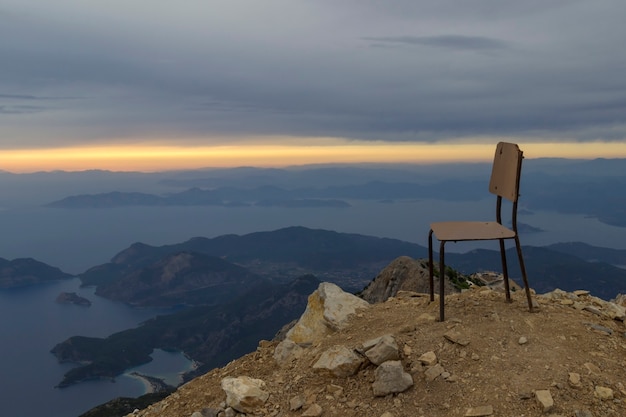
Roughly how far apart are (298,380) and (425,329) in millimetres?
1924

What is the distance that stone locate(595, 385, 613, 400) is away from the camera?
16.9 ft

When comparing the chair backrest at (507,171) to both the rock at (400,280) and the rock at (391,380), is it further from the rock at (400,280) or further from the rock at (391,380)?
the rock at (400,280)

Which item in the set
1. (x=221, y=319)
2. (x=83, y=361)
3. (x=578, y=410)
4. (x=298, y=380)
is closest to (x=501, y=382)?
(x=578, y=410)

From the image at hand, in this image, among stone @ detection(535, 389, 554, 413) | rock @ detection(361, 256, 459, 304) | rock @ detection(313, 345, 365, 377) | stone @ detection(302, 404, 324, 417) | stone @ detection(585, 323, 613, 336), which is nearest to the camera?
stone @ detection(535, 389, 554, 413)

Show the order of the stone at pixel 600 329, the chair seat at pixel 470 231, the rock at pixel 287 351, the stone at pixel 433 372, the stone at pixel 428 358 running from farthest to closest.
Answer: the rock at pixel 287 351
the stone at pixel 600 329
the chair seat at pixel 470 231
the stone at pixel 428 358
the stone at pixel 433 372

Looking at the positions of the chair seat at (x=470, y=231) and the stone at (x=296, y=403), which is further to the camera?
the chair seat at (x=470, y=231)

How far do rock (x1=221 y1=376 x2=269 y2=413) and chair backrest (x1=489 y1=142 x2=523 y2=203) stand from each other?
4367 millimetres

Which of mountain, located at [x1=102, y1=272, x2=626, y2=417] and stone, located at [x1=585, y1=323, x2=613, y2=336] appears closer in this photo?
mountain, located at [x1=102, y1=272, x2=626, y2=417]

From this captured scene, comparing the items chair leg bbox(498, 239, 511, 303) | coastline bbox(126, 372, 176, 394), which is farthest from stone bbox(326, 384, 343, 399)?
coastline bbox(126, 372, 176, 394)

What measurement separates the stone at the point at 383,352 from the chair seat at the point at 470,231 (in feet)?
5.01

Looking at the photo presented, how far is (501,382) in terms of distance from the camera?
5.43m

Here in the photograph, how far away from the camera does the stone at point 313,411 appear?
550cm

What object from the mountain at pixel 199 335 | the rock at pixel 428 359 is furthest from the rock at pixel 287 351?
the mountain at pixel 199 335

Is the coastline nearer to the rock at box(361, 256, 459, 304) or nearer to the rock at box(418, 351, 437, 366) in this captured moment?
the rock at box(361, 256, 459, 304)
